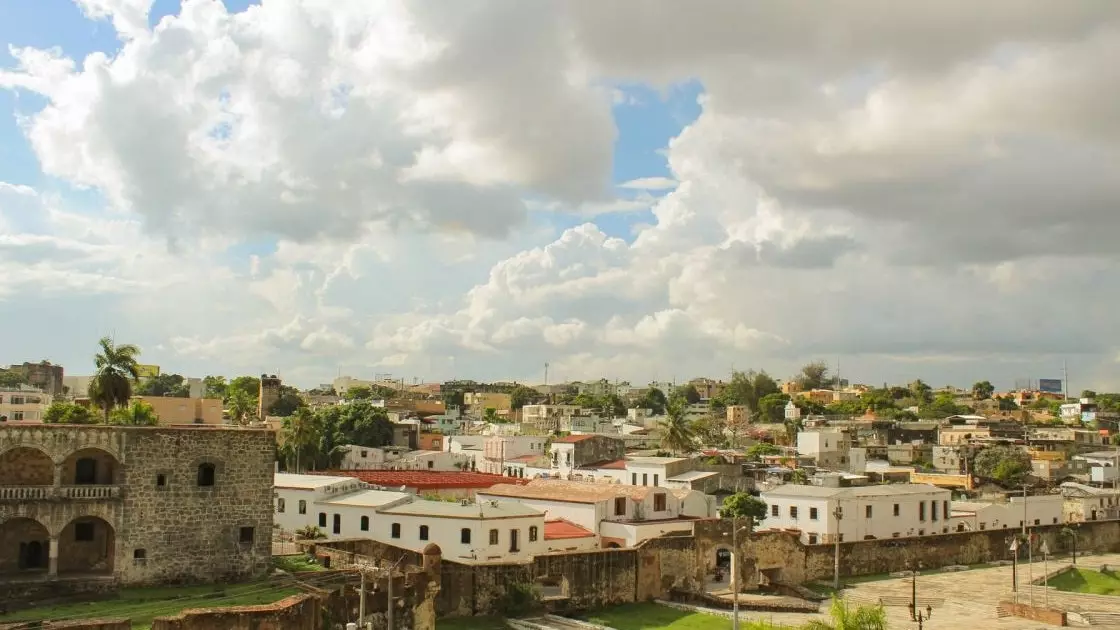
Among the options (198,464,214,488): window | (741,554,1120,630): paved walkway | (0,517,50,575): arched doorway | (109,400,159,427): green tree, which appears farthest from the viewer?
(109,400,159,427): green tree

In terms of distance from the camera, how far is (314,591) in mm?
31719

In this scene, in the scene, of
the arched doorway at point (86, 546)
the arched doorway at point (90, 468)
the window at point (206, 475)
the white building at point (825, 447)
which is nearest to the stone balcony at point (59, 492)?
the arched doorway at point (90, 468)

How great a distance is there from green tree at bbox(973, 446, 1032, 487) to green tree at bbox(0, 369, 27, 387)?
114935 mm

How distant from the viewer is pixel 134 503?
3288 cm

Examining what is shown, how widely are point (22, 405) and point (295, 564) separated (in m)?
64.4

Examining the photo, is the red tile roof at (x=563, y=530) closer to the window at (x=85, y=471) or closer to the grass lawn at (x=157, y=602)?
the grass lawn at (x=157, y=602)

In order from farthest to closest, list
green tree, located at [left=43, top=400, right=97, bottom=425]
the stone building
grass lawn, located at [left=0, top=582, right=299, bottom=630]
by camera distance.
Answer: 1. green tree, located at [left=43, top=400, right=97, bottom=425]
2. the stone building
3. grass lawn, located at [left=0, top=582, right=299, bottom=630]

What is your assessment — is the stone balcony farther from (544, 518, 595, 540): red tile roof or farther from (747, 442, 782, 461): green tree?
(747, 442, 782, 461): green tree

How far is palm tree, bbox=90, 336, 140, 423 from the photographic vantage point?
42.1 metres

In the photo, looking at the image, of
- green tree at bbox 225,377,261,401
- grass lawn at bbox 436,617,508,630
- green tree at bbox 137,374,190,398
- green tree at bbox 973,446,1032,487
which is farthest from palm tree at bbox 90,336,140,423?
green tree at bbox 137,374,190,398

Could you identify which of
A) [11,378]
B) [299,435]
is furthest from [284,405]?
[299,435]

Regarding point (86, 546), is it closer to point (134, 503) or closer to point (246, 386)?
point (134, 503)

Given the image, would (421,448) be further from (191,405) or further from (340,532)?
(340,532)

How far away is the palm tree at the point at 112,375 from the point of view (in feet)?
138
